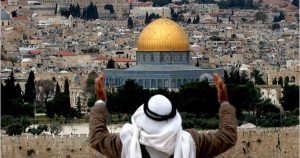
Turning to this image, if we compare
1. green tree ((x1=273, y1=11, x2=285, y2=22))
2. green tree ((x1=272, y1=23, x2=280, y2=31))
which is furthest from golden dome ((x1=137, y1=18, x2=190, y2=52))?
green tree ((x1=273, y1=11, x2=285, y2=22))

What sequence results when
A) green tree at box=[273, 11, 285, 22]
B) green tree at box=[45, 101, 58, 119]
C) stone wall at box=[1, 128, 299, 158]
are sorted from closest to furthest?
stone wall at box=[1, 128, 299, 158]
green tree at box=[45, 101, 58, 119]
green tree at box=[273, 11, 285, 22]

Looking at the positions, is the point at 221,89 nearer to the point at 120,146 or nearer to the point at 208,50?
the point at 120,146

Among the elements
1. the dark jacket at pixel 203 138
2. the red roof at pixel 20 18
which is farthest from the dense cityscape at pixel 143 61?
the dark jacket at pixel 203 138

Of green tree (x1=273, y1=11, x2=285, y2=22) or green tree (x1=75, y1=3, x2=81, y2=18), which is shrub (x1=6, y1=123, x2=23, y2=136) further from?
green tree (x1=273, y1=11, x2=285, y2=22)

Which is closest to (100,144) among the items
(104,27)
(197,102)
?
(197,102)

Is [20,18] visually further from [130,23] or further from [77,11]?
[77,11]

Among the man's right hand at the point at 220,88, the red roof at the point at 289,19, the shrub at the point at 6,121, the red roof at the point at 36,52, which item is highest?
the man's right hand at the point at 220,88

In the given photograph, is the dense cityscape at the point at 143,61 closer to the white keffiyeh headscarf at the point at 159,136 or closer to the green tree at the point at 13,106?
the green tree at the point at 13,106
